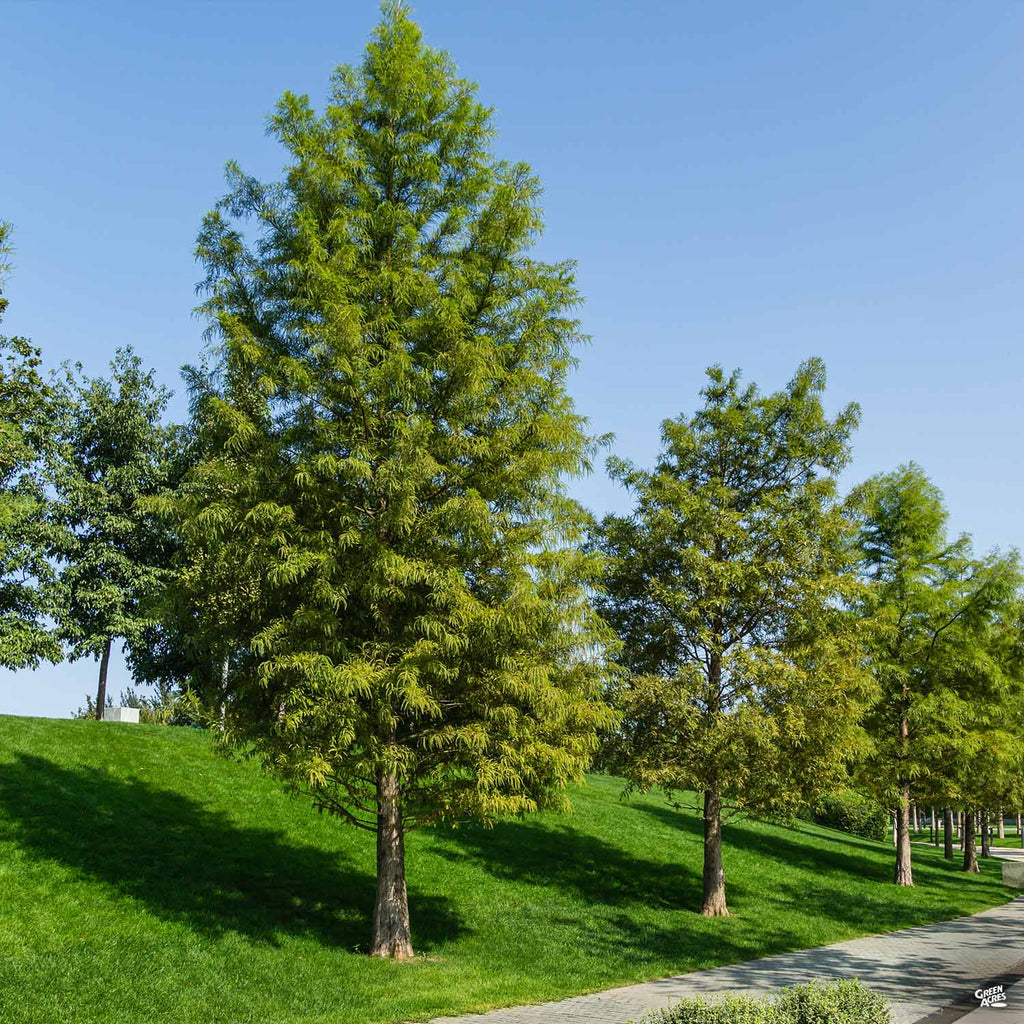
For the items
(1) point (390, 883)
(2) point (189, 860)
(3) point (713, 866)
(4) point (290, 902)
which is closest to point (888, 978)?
(3) point (713, 866)

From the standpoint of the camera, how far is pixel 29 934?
1093 cm

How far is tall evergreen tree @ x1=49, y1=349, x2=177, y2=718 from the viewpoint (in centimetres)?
2969

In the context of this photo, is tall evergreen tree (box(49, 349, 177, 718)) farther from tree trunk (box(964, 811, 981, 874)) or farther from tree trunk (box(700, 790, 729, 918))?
tree trunk (box(964, 811, 981, 874))

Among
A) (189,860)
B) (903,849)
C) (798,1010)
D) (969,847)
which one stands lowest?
(969,847)

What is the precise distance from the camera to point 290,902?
46.1ft

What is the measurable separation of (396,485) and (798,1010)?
7795 millimetres

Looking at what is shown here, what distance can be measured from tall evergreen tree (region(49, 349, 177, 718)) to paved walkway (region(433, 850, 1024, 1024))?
22.7 meters

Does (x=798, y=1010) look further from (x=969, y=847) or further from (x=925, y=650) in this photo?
(x=969, y=847)

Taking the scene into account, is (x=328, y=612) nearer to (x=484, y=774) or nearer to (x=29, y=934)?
(x=484, y=774)

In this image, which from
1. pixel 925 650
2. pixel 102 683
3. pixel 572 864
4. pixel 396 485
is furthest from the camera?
pixel 102 683

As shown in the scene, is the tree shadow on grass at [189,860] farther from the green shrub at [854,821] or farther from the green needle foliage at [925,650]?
the green shrub at [854,821]

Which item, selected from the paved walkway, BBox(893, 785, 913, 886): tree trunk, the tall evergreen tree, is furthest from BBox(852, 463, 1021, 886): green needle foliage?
the tall evergreen tree

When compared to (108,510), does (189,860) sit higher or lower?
lower

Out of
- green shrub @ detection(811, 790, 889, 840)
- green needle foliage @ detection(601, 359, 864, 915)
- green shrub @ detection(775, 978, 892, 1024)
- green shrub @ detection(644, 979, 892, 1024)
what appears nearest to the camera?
green shrub @ detection(644, 979, 892, 1024)
